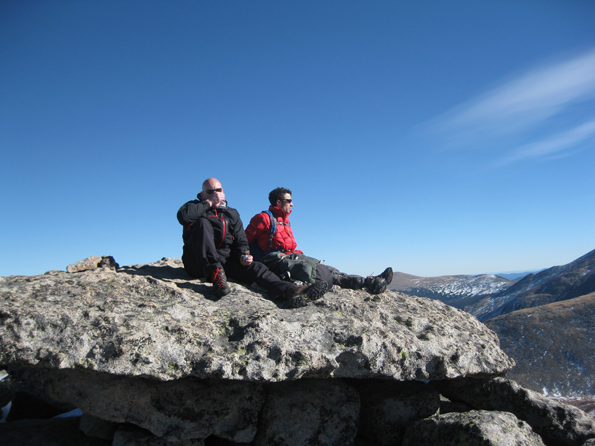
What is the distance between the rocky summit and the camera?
18.1 ft

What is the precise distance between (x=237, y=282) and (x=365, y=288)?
361 cm

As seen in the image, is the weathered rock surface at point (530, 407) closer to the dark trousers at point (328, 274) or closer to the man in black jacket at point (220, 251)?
the dark trousers at point (328, 274)

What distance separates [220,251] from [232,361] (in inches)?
135

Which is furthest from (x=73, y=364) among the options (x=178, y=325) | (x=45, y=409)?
(x=45, y=409)

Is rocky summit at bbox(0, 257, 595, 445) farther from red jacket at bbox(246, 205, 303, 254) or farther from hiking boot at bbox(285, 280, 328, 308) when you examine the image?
red jacket at bbox(246, 205, 303, 254)

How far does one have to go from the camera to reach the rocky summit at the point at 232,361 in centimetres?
553

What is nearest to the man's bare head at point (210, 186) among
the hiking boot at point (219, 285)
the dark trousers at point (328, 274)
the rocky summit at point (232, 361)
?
the hiking boot at point (219, 285)

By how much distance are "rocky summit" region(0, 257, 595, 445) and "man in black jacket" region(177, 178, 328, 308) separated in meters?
0.35

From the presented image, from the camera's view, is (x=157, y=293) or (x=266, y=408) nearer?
(x=266, y=408)

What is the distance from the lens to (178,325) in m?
6.06

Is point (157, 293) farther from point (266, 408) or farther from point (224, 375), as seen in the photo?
point (266, 408)

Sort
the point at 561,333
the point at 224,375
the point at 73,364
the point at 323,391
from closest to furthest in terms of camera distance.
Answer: the point at 73,364
the point at 224,375
the point at 323,391
the point at 561,333

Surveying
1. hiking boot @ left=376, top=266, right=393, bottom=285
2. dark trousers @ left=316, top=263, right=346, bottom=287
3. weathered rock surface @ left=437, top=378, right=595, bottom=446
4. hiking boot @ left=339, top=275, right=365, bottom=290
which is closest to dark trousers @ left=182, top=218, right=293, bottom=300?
dark trousers @ left=316, top=263, right=346, bottom=287

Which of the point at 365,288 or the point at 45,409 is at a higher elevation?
the point at 365,288
